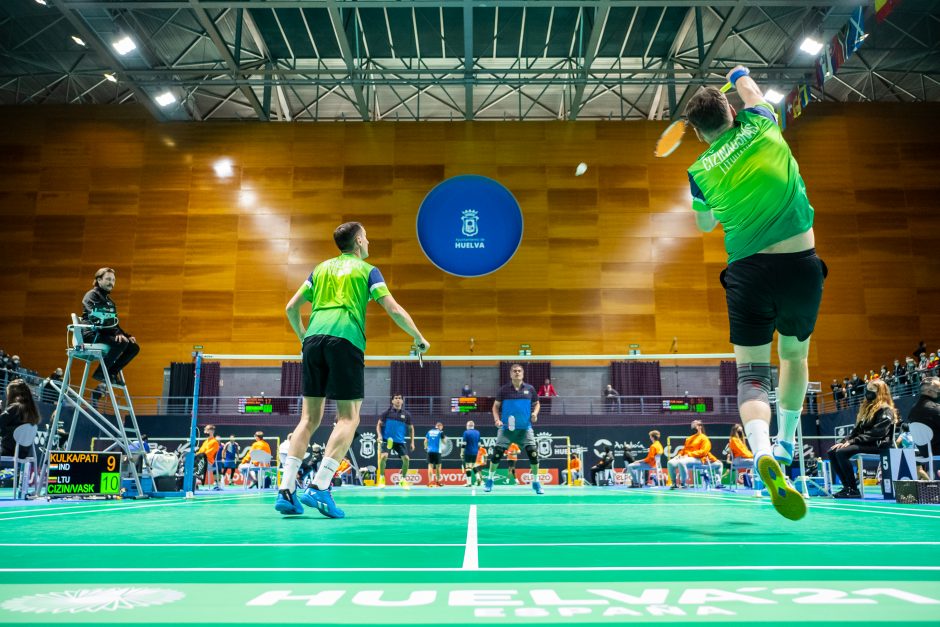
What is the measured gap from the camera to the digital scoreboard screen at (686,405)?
22156 mm

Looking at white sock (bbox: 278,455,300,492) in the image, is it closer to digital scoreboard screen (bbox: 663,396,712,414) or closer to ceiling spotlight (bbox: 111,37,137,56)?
digital scoreboard screen (bbox: 663,396,712,414)

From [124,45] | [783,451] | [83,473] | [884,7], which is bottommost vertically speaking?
[83,473]

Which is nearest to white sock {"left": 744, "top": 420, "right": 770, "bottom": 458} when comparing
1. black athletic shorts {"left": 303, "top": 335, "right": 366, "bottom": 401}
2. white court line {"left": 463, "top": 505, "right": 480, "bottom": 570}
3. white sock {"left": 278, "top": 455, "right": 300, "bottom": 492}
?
white court line {"left": 463, "top": 505, "right": 480, "bottom": 570}

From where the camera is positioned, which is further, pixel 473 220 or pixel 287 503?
pixel 473 220

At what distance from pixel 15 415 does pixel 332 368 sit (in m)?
6.40

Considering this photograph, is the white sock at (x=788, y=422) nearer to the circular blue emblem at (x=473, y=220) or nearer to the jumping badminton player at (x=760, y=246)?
the jumping badminton player at (x=760, y=246)

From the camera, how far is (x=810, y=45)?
20.5 metres

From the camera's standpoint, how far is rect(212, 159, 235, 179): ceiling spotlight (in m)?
25.6

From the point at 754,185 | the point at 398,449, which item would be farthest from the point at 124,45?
the point at 754,185

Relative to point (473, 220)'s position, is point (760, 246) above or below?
below

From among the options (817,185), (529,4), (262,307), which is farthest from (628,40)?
(262,307)

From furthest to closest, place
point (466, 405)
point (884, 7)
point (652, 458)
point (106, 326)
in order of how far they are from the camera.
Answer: point (466, 405) < point (884, 7) < point (652, 458) < point (106, 326)

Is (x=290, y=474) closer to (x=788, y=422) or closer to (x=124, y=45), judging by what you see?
(x=788, y=422)

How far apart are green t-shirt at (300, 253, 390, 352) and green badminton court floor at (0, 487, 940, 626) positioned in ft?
4.61
